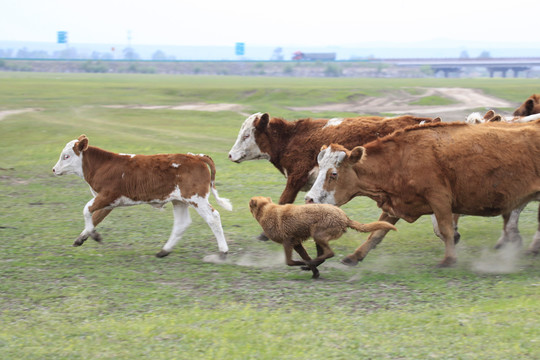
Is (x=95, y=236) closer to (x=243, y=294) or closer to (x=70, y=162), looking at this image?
(x=70, y=162)

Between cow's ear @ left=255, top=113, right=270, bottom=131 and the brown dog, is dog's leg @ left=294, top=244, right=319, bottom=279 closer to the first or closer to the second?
the brown dog

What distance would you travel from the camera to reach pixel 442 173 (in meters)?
8.66

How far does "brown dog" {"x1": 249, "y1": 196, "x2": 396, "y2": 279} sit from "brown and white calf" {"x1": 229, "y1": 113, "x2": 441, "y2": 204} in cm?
235

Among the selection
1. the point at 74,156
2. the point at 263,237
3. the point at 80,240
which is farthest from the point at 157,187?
the point at 263,237

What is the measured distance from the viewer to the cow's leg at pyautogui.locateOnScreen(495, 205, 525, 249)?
9828 mm

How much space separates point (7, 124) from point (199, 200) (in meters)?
20.3

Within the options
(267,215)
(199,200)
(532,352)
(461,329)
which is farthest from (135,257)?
(532,352)

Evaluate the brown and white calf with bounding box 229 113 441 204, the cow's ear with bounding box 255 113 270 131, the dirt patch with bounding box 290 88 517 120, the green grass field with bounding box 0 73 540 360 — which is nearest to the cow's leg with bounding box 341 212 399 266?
the green grass field with bounding box 0 73 540 360

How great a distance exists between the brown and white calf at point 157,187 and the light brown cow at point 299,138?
1337 millimetres

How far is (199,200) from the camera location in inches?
368

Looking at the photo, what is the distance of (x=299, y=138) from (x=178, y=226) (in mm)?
2459

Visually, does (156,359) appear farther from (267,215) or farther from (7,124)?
(7,124)

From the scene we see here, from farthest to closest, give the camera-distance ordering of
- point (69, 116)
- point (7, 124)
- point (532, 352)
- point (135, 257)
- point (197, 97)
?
point (197, 97) → point (69, 116) → point (7, 124) → point (135, 257) → point (532, 352)

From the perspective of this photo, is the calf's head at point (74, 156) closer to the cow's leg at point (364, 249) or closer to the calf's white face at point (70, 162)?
the calf's white face at point (70, 162)
